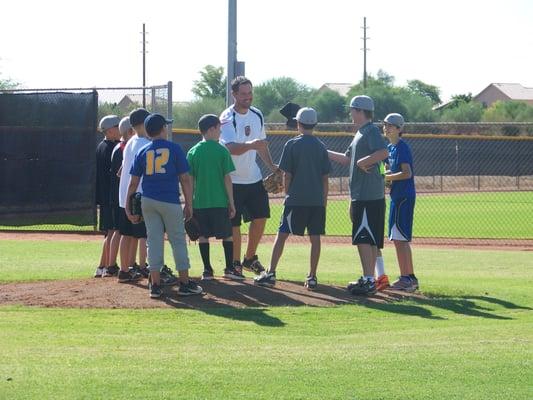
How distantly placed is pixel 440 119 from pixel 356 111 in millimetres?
67241

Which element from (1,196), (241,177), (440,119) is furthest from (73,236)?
(440,119)

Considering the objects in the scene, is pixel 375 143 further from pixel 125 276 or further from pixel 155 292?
pixel 125 276

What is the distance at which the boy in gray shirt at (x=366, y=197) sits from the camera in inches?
422

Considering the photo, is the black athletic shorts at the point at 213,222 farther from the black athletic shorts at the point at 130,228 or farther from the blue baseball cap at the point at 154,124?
the blue baseball cap at the point at 154,124

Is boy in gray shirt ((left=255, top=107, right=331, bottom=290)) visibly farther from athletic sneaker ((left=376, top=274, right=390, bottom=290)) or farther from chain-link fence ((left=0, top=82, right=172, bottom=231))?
chain-link fence ((left=0, top=82, right=172, bottom=231))

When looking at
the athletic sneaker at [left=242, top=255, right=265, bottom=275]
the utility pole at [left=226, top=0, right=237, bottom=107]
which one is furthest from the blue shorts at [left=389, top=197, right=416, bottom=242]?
the utility pole at [left=226, top=0, right=237, bottom=107]

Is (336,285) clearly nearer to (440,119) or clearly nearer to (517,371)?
(517,371)

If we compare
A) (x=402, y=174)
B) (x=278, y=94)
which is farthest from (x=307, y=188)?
(x=278, y=94)

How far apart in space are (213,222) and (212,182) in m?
0.41

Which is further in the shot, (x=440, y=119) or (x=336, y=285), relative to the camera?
(x=440, y=119)

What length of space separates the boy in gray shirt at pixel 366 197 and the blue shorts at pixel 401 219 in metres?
0.57

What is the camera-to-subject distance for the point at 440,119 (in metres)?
76.9

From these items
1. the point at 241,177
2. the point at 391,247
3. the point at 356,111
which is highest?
the point at 356,111

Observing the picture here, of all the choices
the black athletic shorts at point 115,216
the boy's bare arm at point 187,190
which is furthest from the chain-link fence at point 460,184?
the boy's bare arm at point 187,190
